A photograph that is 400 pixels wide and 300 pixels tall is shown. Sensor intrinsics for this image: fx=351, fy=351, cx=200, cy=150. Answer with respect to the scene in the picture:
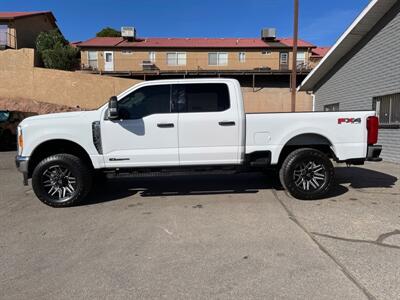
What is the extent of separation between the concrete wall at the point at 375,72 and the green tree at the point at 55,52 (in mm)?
28952

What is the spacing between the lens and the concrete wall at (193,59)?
37.9 metres

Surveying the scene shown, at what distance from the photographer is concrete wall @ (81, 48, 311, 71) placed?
37875mm

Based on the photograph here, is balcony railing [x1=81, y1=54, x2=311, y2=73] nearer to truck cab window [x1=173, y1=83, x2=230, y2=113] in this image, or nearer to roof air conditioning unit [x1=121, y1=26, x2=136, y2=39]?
roof air conditioning unit [x1=121, y1=26, x2=136, y2=39]

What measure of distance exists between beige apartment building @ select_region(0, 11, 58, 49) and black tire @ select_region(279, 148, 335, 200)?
36590mm

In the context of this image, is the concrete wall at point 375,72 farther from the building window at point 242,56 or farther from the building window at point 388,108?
the building window at point 242,56

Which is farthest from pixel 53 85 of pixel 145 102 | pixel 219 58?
pixel 145 102

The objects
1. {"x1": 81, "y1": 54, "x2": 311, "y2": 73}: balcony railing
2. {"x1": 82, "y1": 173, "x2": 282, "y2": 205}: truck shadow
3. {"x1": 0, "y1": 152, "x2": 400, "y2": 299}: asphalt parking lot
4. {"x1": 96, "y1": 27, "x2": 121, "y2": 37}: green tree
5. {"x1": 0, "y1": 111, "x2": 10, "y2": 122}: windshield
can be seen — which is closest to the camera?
{"x1": 0, "y1": 152, "x2": 400, "y2": 299}: asphalt parking lot

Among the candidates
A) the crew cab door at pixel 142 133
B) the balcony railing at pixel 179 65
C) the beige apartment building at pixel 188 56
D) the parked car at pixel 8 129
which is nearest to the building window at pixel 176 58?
the beige apartment building at pixel 188 56

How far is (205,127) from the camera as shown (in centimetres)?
618

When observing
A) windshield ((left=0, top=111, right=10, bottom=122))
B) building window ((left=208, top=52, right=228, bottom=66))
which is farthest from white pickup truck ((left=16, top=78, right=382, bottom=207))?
building window ((left=208, top=52, right=228, bottom=66))

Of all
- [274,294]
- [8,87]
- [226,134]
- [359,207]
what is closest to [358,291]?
[274,294]

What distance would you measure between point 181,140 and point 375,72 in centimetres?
913

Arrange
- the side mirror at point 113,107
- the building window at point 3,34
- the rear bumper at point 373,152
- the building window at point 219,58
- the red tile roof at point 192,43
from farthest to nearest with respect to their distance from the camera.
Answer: the building window at point 219,58, the red tile roof at point 192,43, the building window at point 3,34, the rear bumper at point 373,152, the side mirror at point 113,107

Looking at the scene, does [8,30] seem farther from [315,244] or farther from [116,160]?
[315,244]
